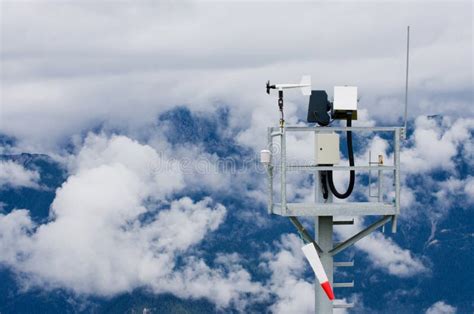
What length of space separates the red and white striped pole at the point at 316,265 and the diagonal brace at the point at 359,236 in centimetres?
95

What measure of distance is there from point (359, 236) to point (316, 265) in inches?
65.8

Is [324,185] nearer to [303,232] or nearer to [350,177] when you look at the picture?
[350,177]

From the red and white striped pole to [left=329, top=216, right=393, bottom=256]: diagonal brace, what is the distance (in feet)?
3.11

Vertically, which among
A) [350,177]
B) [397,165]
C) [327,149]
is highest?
[327,149]

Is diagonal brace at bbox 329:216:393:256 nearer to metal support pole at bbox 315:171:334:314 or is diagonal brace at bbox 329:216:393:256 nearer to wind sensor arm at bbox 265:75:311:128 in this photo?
metal support pole at bbox 315:171:334:314

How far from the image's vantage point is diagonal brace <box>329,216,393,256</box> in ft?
77.3

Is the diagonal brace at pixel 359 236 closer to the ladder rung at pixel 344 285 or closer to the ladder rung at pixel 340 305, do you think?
the ladder rung at pixel 344 285

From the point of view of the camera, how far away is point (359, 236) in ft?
78.7

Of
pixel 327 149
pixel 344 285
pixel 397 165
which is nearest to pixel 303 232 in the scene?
pixel 344 285

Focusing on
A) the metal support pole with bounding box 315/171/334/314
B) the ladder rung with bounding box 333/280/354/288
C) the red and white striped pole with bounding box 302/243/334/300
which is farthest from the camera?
the metal support pole with bounding box 315/171/334/314

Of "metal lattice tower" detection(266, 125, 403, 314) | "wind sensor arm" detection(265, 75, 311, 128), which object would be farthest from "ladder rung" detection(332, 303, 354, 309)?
"wind sensor arm" detection(265, 75, 311, 128)

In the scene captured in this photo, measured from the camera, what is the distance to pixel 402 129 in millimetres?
23109

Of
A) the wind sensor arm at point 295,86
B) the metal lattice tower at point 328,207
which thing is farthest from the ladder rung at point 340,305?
the wind sensor arm at point 295,86

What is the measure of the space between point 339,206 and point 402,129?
110 inches
